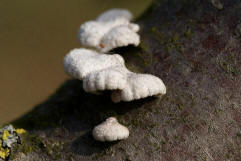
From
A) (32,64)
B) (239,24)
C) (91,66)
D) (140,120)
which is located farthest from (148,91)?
(32,64)

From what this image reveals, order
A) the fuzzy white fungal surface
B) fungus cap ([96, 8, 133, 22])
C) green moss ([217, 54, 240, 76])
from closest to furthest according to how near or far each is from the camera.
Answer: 1. the fuzzy white fungal surface
2. green moss ([217, 54, 240, 76])
3. fungus cap ([96, 8, 133, 22])

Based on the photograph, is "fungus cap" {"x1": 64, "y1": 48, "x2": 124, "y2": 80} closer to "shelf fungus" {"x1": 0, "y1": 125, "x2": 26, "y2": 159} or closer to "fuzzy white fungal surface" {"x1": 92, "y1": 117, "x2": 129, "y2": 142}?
"fuzzy white fungal surface" {"x1": 92, "y1": 117, "x2": 129, "y2": 142}

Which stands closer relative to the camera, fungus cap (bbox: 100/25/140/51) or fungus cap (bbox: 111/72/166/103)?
fungus cap (bbox: 111/72/166/103)

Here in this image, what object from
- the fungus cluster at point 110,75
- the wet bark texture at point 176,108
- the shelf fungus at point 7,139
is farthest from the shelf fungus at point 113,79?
the shelf fungus at point 7,139

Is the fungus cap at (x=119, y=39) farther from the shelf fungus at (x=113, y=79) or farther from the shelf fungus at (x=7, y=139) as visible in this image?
the shelf fungus at (x=7, y=139)

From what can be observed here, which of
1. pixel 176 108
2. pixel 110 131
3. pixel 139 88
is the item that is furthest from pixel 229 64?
pixel 110 131

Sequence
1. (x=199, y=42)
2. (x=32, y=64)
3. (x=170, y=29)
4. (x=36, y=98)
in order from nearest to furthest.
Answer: (x=199, y=42) → (x=170, y=29) → (x=36, y=98) → (x=32, y=64)

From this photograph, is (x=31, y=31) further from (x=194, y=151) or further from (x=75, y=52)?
(x=194, y=151)

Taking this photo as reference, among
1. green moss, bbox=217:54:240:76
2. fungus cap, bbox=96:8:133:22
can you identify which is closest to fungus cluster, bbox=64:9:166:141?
fungus cap, bbox=96:8:133:22
